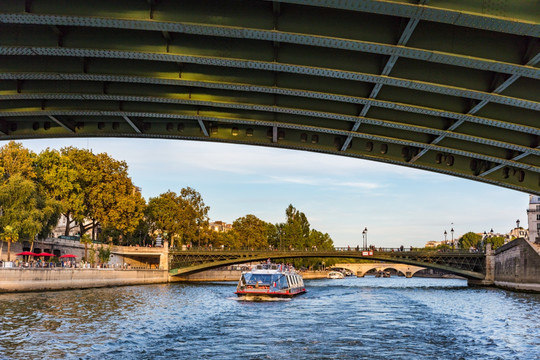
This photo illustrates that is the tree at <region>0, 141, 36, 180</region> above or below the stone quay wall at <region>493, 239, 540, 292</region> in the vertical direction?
above

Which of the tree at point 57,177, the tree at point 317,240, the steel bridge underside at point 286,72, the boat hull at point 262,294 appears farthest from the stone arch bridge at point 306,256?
the steel bridge underside at point 286,72

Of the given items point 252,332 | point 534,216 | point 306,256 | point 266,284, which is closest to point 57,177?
point 266,284

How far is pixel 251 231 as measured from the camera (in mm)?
156000

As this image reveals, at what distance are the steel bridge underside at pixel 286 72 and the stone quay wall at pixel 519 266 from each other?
184 ft

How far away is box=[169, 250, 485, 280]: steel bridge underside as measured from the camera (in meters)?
101

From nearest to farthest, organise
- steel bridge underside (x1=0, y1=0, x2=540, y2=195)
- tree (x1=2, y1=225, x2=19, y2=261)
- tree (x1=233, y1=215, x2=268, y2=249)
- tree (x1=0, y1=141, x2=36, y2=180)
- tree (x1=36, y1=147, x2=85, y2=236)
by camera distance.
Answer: steel bridge underside (x1=0, y1=0, x2=540, y2=195)
tree (x1=2, y1=225, x2=19, y2=261)
tree (x1=0, y1=141, x2=36, y2=180)
tree (x1=36, y1=147, x2=85, y2=236)
tree (x1=233, y1=215, x2=268, y2=249)

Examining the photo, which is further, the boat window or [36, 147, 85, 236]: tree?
[36, 147, 85, 236]: tree

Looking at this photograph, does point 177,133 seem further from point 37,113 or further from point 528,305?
point 528,305

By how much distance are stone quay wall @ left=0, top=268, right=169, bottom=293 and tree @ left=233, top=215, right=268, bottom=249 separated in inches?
2459

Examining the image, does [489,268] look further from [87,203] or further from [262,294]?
[87,203]

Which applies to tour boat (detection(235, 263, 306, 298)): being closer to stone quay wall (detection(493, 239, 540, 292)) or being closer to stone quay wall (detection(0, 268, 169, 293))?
stone quay wall (detection(0, 268, 169, 293))

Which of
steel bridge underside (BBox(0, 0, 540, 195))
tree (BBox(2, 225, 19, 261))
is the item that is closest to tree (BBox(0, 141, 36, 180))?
tree (BBox(2, 225, 19, 261))

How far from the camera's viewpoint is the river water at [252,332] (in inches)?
883

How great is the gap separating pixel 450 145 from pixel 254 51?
8.61m
